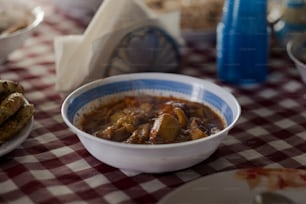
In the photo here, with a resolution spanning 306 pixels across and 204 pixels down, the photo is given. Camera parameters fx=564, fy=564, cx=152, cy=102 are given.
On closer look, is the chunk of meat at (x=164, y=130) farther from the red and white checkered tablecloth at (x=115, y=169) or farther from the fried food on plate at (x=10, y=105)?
the fried food on plate at (x=10, y=105)

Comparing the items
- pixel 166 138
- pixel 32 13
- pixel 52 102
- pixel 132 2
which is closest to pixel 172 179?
pixel 166 138

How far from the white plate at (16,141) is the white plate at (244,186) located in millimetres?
285

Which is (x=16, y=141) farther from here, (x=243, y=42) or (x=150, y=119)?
(x=243, y=42)

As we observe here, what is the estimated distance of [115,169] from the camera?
88 centimetres

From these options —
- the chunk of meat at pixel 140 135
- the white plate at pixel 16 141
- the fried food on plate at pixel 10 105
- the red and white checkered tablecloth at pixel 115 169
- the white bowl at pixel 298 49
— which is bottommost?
the red and white checkered tablecloth at pixel 115 169

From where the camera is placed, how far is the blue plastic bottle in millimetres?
1144

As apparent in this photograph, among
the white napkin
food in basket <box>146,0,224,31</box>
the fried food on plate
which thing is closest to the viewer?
the fried food on plate

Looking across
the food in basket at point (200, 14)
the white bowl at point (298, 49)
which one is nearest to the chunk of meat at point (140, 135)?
the white bowl at point (298, 49)

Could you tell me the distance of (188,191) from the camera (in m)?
0.76

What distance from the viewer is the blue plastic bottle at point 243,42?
1144 millimetres

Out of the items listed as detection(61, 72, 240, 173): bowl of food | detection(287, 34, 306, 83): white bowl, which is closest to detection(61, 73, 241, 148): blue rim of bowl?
detection(61, 72, 240, 173): bowl of food

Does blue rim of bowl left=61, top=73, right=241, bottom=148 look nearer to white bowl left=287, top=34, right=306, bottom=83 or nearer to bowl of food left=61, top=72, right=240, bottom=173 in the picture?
bowl of food left=61, top=72, right=240, bottom=173

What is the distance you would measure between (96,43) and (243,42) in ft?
0.99

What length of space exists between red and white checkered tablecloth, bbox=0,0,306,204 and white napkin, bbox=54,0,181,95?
0.19 feet
